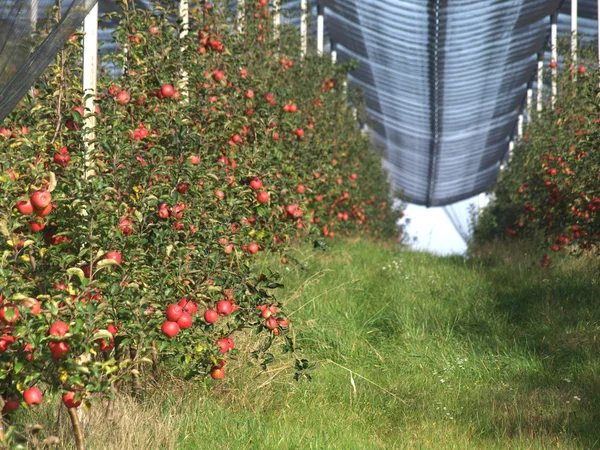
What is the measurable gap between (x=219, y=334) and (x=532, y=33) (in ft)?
40.5

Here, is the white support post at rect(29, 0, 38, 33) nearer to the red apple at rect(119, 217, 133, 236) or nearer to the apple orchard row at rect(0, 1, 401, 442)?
the apple orchard row at rect(0, 1, 401, 442)

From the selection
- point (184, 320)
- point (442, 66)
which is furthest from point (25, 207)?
point (442, 66)

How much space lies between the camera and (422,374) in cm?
474

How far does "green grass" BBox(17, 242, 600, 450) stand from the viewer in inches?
142

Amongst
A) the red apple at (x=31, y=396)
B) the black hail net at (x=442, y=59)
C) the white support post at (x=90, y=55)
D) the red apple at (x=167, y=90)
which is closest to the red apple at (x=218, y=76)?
the red apple at (x=167, y=90)

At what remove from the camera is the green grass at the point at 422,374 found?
3.61m

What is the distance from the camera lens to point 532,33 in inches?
554

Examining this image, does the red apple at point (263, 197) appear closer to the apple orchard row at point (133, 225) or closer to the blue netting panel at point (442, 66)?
the apple orchard row at point (133, 225)

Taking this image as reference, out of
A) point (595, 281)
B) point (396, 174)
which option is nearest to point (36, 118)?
point (595, 281)

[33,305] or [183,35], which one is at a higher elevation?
[183,35]

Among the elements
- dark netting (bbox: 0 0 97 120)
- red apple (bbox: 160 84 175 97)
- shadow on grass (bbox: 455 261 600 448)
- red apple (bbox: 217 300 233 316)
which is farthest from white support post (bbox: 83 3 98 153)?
shadow on grass (bbox: 455 261 600 448)

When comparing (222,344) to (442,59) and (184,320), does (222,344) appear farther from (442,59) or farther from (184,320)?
(442,59)

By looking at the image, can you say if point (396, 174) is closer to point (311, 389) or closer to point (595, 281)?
point (595, 281)

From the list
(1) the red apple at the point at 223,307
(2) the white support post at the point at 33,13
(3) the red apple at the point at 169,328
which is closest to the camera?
(2) the white support post at the point at 33,13
